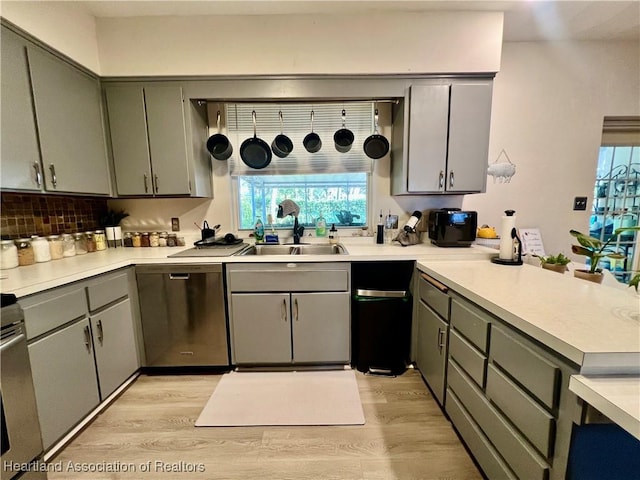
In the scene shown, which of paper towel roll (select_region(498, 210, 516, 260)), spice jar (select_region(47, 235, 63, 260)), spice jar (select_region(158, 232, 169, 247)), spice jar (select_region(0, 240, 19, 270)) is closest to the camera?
spice jar (select_region(0, 240, 19, 270))

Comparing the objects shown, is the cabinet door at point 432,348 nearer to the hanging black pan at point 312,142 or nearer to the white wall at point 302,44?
the hanging black pan at point 312,142

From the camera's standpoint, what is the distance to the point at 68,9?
1.85 m

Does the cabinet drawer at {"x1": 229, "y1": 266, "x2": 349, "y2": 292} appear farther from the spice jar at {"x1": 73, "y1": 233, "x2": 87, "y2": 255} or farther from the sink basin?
the spice jar at {"x1": 73, "y1": 233, "x2": 87, "y2": 255}

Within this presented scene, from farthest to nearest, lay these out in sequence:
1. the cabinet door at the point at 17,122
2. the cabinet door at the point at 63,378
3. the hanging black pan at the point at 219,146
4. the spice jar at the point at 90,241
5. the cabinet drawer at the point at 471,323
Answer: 1. the hanging black pan at the point at 219,146
2. the spice jar at the point at 90,241
3. the cabinet door at the point at 17,122
4. the cabinet door at the point at 63,378
5. the cabinet drawer at the point at 471,323

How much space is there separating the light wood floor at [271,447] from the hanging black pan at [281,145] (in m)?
2.02

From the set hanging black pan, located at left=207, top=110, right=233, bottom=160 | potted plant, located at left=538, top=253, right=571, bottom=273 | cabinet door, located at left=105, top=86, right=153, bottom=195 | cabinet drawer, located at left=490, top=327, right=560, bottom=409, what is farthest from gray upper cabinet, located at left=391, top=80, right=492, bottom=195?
cabinet door, located at left=105, top=86, right=153, bottom=195

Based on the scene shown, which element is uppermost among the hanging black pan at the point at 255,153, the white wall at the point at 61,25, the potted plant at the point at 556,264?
the white wall at the point at 61,25

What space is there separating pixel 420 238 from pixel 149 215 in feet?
8.54

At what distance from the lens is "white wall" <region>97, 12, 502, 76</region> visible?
2055 mm

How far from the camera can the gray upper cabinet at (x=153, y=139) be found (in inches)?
83.7

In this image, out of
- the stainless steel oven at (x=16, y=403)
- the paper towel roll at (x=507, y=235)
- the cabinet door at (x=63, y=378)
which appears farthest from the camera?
the paper towel roll at (x=507, y=235)

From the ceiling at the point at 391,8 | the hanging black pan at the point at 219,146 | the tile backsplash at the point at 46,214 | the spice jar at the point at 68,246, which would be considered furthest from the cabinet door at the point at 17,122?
the hanging black pan at the point at 219,146

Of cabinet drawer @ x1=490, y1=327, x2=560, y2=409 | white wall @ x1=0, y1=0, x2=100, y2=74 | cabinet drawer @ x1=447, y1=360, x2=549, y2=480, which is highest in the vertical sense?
white wall @ x1=0, y1=0, x2=100, y2=74

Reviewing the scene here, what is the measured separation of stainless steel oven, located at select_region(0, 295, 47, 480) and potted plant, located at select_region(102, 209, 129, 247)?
4.76 feet
